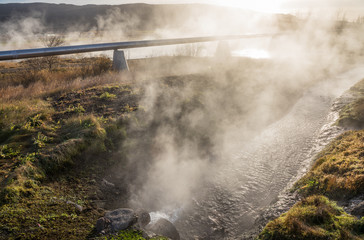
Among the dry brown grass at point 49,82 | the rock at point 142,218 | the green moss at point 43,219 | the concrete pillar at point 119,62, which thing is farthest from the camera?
the concrete pillar at point 119,62

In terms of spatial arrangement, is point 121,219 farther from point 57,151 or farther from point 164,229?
point 57,151

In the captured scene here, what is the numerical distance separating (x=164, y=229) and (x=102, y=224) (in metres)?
0.94

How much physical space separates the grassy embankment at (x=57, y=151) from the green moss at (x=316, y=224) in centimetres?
169

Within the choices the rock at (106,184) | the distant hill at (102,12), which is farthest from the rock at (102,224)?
the distant hill at (102,12)

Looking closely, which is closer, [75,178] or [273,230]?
[273,230]

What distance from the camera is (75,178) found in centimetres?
363

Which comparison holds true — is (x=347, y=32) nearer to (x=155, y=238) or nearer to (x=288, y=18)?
(x=288, y=18)

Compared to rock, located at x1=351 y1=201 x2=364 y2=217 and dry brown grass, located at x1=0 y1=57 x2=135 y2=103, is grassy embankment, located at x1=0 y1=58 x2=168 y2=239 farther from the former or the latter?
rock, located at x1=351 y1=201 x2=364 y2=217

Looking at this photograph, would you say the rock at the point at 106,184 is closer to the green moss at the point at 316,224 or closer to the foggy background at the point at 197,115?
the foggy background at the point at 197,115

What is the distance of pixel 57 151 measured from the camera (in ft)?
12.2

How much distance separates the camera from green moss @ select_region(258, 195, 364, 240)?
7.38ft

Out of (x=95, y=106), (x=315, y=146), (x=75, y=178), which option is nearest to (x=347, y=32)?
(x=315, y=146)

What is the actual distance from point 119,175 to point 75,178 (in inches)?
31.2

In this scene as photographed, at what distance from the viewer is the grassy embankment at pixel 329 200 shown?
2.30 metres
